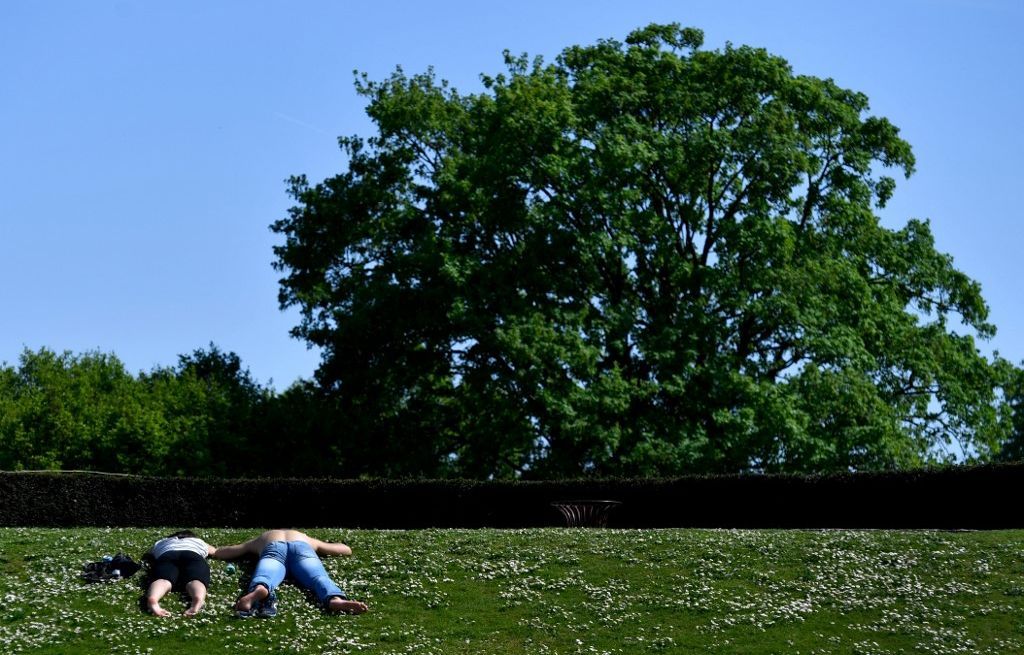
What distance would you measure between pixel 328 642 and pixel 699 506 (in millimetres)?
13410

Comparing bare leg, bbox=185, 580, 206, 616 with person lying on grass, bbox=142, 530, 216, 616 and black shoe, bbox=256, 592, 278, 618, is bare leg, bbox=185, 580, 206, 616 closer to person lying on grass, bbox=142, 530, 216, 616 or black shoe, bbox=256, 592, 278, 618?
person lying on grass, bbox=142, 530, 216, 616

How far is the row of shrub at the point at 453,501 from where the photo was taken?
1184 inches

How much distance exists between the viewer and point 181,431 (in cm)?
4706

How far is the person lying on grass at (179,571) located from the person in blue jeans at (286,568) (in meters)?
0.79

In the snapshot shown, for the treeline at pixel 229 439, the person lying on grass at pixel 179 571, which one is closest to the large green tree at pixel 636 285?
the treeline at pixel 229 439

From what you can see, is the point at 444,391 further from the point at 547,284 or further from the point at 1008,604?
the point at 1008,604

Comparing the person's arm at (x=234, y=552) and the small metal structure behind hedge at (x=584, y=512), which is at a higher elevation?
the small metal structure behind hedge at (x=584, y=512)

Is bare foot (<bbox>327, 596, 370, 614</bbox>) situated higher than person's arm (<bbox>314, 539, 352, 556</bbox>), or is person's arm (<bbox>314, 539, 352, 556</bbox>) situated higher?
person's arm (<bbox>314, 539, 352, 556</bbox>)

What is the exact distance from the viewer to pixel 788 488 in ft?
100

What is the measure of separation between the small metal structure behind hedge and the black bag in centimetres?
1079

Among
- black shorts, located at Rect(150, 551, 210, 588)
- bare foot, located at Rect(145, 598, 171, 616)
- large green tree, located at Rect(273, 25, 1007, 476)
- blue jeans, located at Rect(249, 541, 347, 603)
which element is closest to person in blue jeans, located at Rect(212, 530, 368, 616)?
blue jeans, located at Rect(249, 541, 347, 603)

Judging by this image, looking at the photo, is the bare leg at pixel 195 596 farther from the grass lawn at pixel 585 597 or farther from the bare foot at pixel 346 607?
the bare foot at pixel 346 607

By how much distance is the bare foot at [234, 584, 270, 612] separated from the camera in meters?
21.6

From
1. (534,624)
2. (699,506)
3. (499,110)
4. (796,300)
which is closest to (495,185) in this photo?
(499,110)
